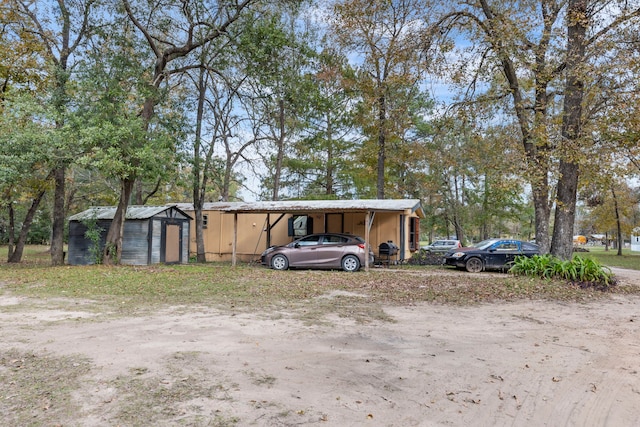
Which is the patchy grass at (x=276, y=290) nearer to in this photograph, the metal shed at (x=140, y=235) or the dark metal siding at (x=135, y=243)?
the dark metal siding at (x=135, y=243)

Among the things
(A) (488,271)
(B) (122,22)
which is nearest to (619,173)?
(A) (488,271)

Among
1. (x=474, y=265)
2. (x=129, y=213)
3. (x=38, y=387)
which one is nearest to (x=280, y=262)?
(x=129, y=213)

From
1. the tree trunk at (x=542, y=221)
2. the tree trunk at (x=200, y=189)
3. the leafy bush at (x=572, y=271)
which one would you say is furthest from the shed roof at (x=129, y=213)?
the tree trunk at (x=542, y=221)

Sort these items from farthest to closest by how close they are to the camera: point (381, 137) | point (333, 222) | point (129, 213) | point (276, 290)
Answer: point (381, 137) → point (333, 222) → point (129, 213) → point (276, 290)

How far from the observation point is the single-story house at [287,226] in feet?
56.0

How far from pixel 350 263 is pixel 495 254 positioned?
198 inches

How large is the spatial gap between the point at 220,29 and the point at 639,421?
14.7 m

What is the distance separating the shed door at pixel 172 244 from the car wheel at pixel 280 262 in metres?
4.92

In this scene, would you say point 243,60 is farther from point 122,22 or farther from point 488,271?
point 488,271

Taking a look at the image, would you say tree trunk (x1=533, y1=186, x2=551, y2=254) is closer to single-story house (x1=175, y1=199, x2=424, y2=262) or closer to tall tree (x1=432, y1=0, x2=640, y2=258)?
tall tree (x1=432, y1=0, x2=640, y2=258)

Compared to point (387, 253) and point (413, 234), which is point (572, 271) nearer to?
point (387, 253)

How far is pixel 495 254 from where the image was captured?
14445 millimetres

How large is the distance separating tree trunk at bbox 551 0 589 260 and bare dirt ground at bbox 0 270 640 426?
638 cm

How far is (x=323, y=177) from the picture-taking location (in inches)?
1041
